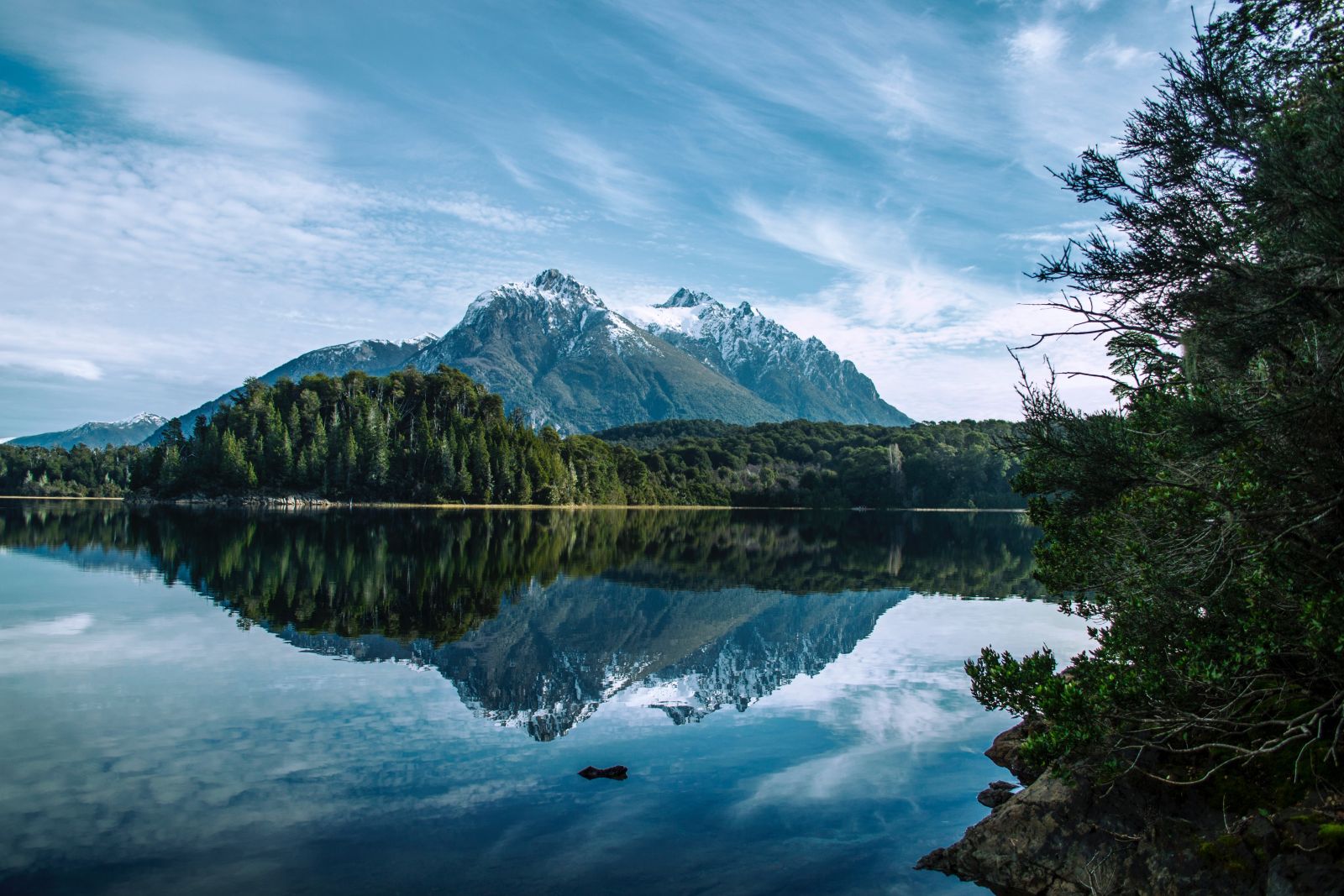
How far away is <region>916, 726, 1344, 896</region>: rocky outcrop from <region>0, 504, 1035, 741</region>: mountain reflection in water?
31.1ft

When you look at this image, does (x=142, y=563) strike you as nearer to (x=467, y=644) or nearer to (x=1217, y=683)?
(x=467, y=644)

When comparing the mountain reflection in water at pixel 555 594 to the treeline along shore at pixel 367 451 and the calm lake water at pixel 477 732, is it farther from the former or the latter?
the treeline along shore at pixel 367 451

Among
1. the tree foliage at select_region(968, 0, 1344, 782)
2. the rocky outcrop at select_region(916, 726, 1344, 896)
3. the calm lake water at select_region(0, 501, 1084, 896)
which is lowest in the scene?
the calm lake water at select_region(0, 501, 1084, 896)

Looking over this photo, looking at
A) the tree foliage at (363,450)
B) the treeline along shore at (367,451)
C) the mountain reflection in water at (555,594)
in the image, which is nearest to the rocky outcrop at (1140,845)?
the mountain reflection in water at (555,594)

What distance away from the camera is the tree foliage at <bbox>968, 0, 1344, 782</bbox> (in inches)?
373

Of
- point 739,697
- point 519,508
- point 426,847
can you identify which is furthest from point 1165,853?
point 519,508

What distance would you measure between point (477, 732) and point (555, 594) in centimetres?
2242

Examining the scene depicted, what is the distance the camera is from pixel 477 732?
60.2ft

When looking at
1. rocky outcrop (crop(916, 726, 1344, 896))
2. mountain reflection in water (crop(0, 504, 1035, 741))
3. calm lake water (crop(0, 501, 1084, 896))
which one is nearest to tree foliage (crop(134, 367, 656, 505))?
mountain reflection in water (crop(0, 504, 1035, 741))

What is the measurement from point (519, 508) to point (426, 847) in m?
146

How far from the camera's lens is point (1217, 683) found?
448 inches

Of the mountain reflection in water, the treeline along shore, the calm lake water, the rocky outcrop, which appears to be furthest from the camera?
the treeline along shore

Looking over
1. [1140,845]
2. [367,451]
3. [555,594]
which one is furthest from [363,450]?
[1140,845]

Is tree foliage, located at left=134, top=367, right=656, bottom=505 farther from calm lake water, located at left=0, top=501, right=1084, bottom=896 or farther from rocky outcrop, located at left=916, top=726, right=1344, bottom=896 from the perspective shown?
rocky outcrop, located at left=916, top=726, right=1344, bottom=896
